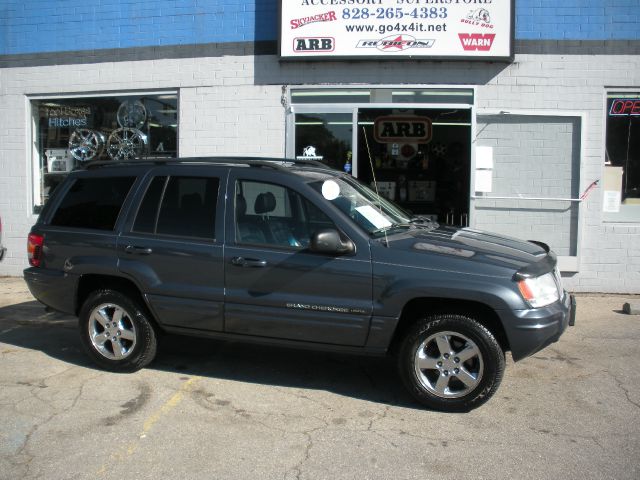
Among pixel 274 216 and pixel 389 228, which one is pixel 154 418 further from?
pixel 389 228

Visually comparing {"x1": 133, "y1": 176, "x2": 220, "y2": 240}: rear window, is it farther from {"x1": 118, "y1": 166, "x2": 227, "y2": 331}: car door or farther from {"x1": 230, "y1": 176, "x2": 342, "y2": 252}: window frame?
{"x1": 230, "y1": 176, "x2": 342, "y2": 252}: window frame

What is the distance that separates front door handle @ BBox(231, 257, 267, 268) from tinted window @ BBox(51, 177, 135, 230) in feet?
4.29

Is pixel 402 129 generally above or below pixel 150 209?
above

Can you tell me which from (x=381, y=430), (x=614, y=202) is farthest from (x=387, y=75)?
(x=381, y=430)

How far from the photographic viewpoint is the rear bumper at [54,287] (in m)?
5.50

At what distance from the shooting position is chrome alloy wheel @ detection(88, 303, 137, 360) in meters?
5.36

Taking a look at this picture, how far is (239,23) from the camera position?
9.38m

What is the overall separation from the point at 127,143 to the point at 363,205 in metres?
6.23

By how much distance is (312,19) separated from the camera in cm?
894

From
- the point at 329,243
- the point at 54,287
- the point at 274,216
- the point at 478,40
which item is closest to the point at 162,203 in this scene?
the point at 274,216

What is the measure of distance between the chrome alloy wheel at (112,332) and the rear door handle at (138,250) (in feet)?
1.72

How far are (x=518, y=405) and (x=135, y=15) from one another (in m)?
8.29

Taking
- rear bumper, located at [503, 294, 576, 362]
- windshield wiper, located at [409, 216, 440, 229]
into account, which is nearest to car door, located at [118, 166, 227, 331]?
windshield wiper, located at [409, 216, 440, 229]

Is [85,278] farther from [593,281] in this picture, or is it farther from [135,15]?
[593,281]
